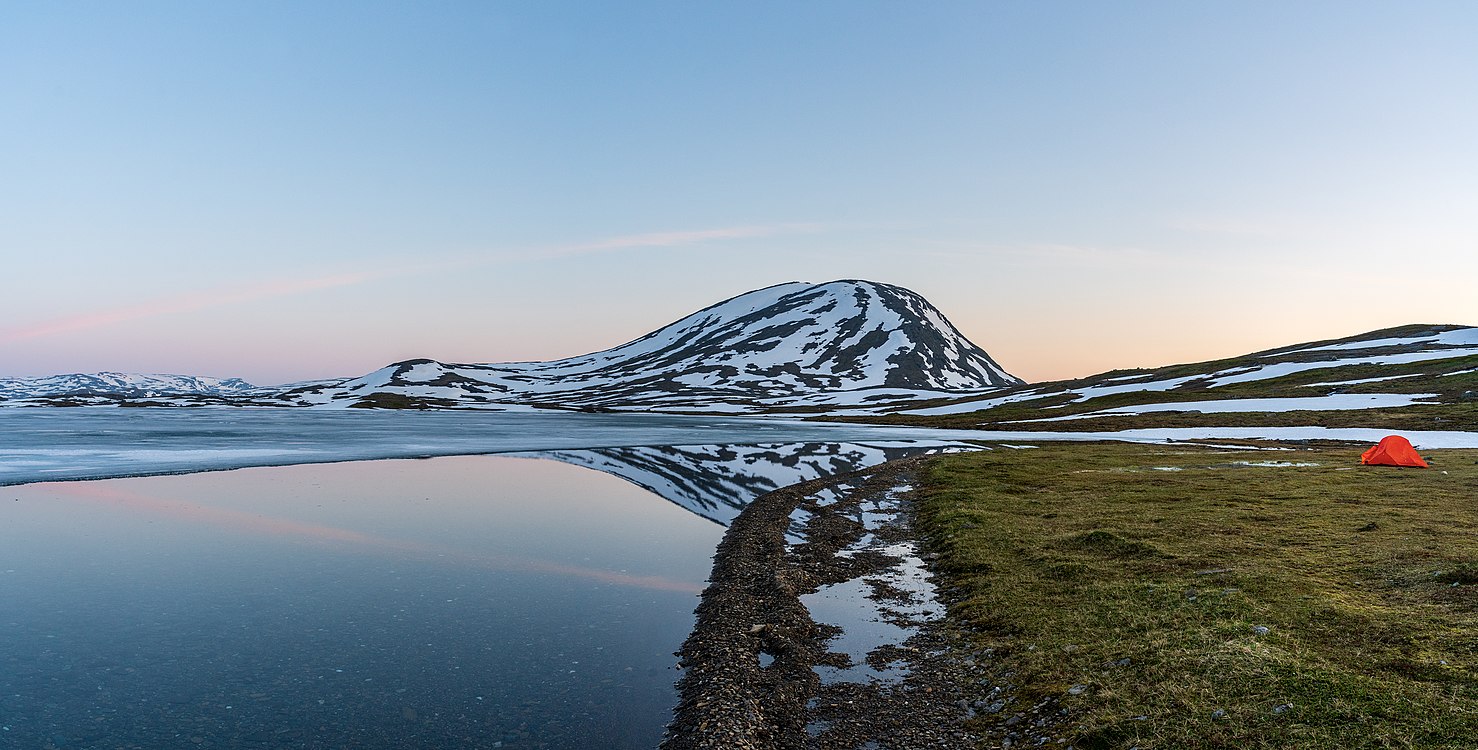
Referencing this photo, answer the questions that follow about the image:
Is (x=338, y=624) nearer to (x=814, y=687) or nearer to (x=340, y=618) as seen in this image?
(x=340, y=618)

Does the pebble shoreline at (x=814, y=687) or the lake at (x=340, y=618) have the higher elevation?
the lake at (x=340, y=618)

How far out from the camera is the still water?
11.7 m

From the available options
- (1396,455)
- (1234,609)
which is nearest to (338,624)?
(1234,609)

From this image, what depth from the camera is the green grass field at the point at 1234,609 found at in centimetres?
1043

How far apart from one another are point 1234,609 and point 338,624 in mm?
19991

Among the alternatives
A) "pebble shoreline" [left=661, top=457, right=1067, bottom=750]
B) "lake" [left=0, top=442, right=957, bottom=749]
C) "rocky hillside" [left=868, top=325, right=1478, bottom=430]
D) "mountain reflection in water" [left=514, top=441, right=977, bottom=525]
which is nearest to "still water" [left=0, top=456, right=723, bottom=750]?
"lake" [left=0, top=442, right=957, bottom=749]

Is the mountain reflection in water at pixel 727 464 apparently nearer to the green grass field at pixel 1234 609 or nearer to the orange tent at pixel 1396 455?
the green grass field at pixel 1234 609

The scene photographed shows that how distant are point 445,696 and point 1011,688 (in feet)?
34.0

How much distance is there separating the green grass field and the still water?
784cm

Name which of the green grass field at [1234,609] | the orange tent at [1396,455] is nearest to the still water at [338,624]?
the green grass field at [1234,609]

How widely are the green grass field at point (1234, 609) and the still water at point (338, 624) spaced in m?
7.84

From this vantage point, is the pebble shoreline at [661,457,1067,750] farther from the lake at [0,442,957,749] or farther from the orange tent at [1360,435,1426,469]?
the orange tent at [1360,435,1426,469]

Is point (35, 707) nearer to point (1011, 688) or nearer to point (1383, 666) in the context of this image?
point (1011, 688)

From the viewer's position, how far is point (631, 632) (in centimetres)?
1650
